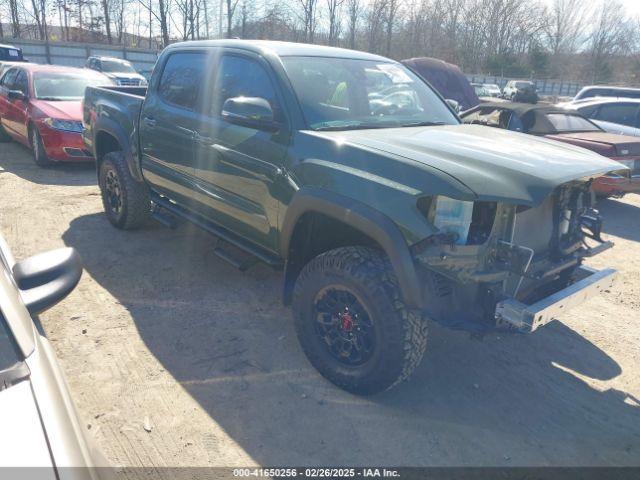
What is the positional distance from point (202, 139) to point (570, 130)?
6.18 meters

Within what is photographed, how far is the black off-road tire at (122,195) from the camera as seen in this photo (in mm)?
5133

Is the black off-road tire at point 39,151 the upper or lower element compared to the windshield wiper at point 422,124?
lower

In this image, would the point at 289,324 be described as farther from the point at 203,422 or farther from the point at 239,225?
the point at 203,422

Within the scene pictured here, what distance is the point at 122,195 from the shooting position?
5.22 metres

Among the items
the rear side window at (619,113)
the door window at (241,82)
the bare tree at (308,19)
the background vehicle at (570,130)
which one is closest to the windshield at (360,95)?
the door window at (241,82)

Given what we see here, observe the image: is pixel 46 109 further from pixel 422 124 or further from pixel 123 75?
pixel 123 75

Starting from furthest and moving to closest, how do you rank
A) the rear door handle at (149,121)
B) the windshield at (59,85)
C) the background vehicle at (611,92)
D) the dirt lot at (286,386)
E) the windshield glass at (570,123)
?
1. the background vehicle at (611,92)
2. the windshield at (59,85)
3. the windshield glass at (570,123)
4. the rear door handle at (149,121)
5. the dirt lot at (286,386)

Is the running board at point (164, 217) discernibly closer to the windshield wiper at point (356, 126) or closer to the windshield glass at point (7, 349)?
the windshield wiper at point (356, 126)

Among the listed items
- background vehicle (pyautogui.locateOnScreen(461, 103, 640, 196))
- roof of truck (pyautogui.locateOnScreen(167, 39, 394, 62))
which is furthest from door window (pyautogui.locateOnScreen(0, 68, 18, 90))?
background vehicle (pyautogui.locateOnScreen(461, 103, 640, 196))

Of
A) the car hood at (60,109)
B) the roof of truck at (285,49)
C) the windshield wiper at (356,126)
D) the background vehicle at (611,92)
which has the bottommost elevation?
the car hood at (60,109)

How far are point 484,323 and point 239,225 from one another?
75.9 inches

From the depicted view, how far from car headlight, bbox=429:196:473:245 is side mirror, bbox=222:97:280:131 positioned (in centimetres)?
124

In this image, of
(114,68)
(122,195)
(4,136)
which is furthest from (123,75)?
(122,195)

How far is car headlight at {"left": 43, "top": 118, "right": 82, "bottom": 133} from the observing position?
7965 millimetres
